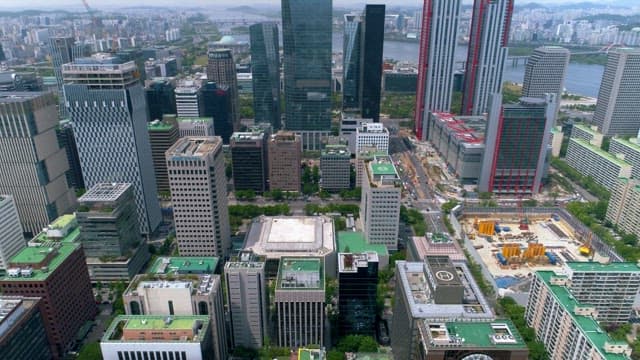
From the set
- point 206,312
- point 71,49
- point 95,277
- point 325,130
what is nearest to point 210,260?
point 206,312

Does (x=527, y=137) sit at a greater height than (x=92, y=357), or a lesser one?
greater

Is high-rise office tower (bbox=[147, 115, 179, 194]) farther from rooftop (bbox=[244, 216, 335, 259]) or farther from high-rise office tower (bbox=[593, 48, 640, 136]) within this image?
high-rise office tower (bbox=[593, 48, 640, 136])

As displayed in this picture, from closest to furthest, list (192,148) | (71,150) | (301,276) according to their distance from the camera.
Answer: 1. (301,276)
2. (192,148)
3. (71,150)

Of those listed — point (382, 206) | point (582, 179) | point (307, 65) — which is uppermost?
point (307, 65)

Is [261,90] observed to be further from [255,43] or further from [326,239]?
[326,239]

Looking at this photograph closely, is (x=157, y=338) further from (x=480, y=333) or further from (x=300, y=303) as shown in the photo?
(x=480, y=333)

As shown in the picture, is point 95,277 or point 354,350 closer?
point 354,350

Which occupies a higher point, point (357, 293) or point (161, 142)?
point (161, 142)

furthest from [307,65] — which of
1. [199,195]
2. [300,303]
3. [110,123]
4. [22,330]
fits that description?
[22,330]
